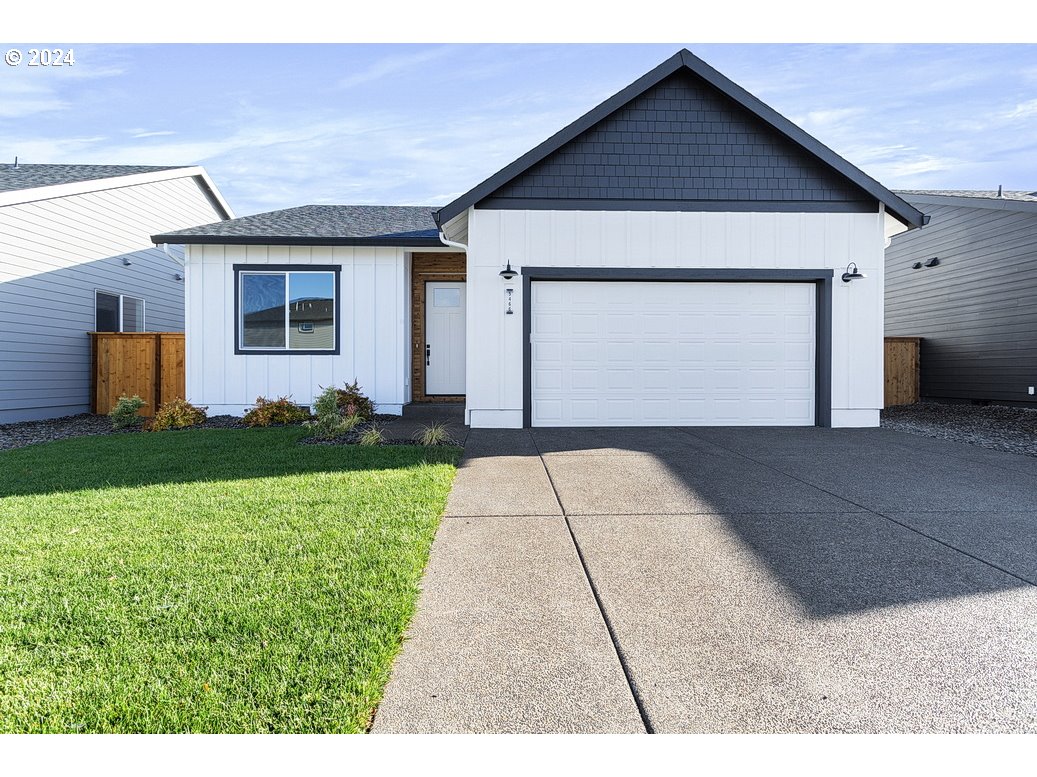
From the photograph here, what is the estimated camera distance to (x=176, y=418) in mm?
9898

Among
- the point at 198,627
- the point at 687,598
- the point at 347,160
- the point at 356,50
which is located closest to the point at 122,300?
the point at 356,50

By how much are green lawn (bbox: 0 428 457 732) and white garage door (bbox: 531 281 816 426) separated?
3991mm

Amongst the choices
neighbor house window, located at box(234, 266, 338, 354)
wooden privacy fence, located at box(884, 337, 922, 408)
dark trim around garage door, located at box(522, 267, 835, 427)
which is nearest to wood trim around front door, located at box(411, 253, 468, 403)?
neighbor house window, located at box(234, 266, 338, 354)

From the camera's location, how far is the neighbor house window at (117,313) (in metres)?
13.0

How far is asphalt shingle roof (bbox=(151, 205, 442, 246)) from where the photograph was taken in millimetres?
Result: 10297

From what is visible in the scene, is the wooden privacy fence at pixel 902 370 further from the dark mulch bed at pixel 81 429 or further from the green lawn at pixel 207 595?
the green lawn at pixel 207 595

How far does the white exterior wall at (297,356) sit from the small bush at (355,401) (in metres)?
0.26

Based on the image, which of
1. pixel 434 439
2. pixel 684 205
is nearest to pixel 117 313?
pixel 434 439

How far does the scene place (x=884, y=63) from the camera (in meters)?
10.0

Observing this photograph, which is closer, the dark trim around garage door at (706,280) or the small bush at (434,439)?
the small bush at (434,439)

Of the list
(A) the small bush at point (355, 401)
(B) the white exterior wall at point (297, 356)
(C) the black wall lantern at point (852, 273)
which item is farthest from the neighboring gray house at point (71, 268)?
(C) the black wall lantern at point (852, 273)
